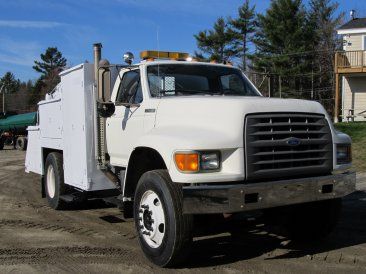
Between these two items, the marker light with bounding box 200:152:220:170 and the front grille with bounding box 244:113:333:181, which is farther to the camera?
the front grille with bounding box 244:113:333:181

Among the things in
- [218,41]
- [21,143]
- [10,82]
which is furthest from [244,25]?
[10,82]

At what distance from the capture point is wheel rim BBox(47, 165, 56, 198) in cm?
961

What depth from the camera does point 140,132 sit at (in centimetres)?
638

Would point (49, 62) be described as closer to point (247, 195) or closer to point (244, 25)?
point (244, 25)

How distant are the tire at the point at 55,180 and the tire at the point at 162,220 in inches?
138

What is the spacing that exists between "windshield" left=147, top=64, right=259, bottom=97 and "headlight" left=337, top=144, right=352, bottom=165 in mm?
1647

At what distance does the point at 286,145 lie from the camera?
547 cm

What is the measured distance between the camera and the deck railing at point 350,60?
99.9ft

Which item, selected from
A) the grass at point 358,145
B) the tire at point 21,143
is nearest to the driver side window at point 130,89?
the grass at point 358,145

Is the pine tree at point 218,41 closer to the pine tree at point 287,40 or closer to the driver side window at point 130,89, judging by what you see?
the pine tree at point 287,40

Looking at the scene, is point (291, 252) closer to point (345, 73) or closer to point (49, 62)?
point (345, 73)

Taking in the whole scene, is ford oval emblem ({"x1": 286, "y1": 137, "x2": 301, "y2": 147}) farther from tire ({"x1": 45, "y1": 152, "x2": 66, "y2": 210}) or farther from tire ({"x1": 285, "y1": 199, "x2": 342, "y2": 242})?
tire ({"x1": 45, "y1": 152, "x2": 66, "y2": 210})

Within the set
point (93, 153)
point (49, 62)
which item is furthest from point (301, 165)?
point (49, 62)

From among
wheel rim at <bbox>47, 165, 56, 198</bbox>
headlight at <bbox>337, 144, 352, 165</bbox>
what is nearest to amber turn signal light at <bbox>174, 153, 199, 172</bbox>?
headlight at <bbox>337, 144, 352, 165</bbox>
